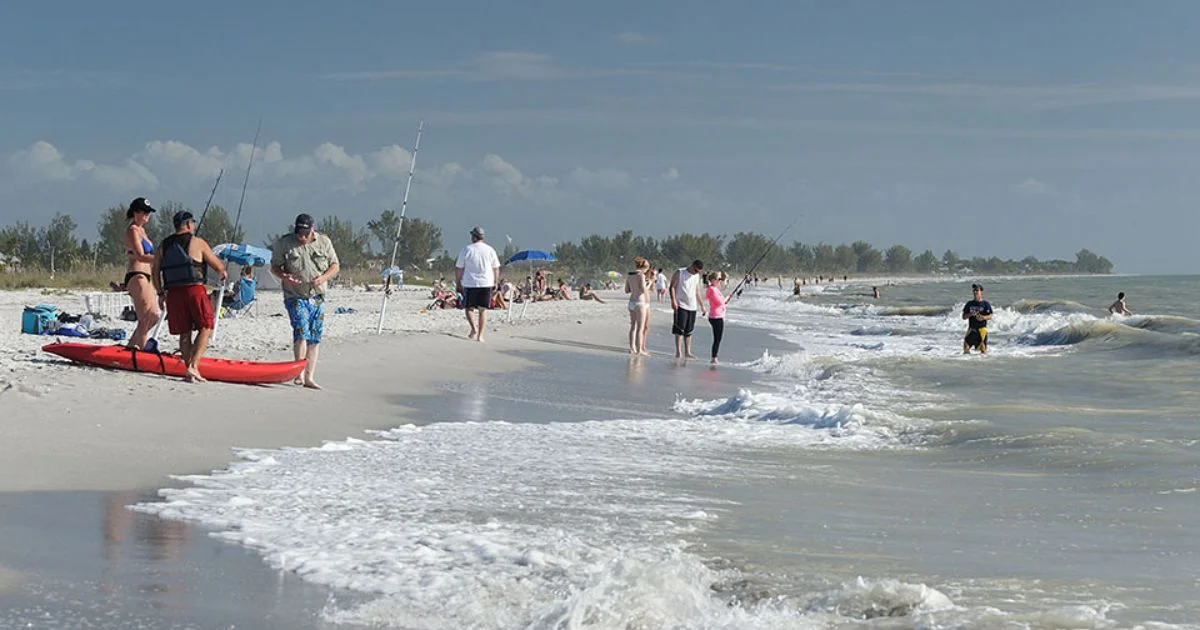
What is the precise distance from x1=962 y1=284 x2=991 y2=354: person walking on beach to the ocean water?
8125 mm

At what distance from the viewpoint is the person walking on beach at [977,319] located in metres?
20.7

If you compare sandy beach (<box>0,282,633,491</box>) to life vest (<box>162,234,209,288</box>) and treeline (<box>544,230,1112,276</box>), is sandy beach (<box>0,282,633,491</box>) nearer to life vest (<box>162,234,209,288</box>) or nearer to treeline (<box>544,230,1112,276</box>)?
life vest (<box>162,234,209,288</box>)

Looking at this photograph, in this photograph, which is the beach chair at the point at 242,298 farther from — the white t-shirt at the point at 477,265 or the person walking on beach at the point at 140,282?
the person walking on beach at the point at 140,282

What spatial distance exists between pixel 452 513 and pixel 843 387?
375 inches

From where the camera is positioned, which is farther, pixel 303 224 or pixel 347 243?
pixel 347 243

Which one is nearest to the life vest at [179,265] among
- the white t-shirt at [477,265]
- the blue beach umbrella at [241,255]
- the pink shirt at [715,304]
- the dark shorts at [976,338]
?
the white t-shirt at [477,265]

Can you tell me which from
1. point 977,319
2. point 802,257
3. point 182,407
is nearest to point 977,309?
point 977,319

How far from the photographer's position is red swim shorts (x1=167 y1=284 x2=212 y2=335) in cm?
976

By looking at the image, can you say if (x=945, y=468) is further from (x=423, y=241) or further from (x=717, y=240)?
(x=717, y=240)

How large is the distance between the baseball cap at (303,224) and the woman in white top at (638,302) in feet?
26.1

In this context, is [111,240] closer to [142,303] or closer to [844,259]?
[142,303]

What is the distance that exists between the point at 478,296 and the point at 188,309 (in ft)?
25.4

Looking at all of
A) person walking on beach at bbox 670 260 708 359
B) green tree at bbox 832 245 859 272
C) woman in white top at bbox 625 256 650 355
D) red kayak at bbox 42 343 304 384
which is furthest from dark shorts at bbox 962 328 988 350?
green tree at bbox 832 245 859 272

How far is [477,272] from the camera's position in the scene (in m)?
17.0
